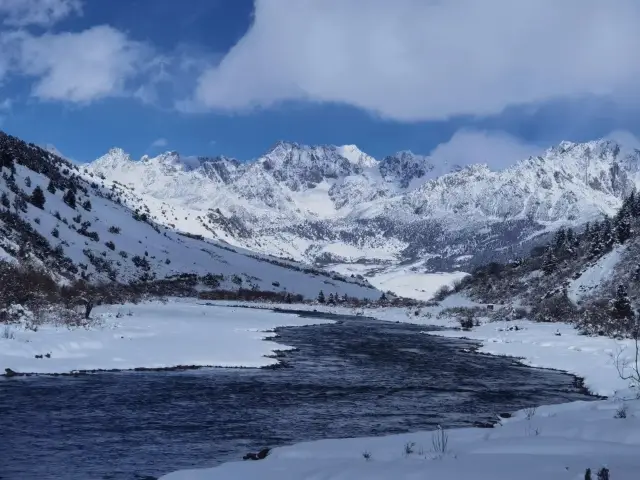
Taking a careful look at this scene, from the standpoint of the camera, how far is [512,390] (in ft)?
81.1

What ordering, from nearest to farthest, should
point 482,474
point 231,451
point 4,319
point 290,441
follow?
point 482,474 → point 231,451 → point 290,441 → point 4,319

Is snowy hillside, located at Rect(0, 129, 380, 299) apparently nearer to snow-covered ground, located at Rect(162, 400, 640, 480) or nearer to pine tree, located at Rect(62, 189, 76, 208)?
pine tree, located at Rect(62, 189, 76, 208)

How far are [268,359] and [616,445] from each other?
68.6 ft

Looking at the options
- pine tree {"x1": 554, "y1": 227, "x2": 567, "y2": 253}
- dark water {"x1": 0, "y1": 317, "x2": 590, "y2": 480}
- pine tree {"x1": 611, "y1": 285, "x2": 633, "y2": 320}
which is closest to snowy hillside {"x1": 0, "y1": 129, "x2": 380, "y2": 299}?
dark water {"x1": 0, "y1": 317, "x2": 590, "y2": 480}

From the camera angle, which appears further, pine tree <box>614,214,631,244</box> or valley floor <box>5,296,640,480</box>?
pine tree <box>614,214,631,244</box>

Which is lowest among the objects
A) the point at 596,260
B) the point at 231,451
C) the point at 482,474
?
the point at 231,451

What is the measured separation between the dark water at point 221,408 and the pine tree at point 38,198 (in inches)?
2778

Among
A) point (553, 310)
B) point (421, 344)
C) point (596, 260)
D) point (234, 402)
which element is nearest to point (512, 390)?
point (234, 402)

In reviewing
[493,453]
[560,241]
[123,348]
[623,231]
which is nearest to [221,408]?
[493,453]

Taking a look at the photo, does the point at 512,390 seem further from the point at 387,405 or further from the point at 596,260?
the point at 596,260

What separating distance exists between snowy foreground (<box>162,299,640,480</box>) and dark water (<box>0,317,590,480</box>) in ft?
6.67

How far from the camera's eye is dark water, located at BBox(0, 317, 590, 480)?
548 inches

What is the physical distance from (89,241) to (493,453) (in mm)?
89333

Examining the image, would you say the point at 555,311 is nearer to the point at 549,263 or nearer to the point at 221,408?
the point at 549,263
